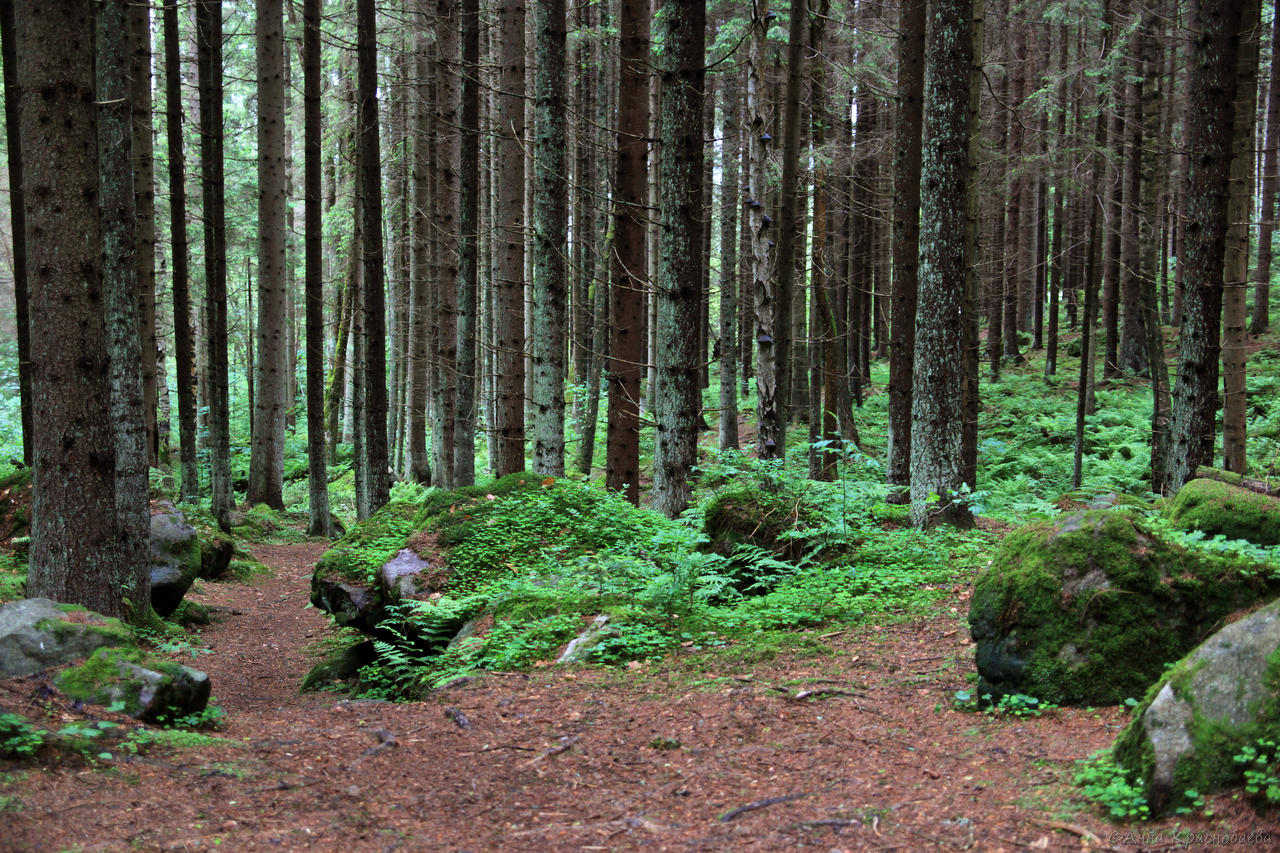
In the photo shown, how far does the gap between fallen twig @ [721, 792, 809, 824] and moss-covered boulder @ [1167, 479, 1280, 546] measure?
419 centimetres

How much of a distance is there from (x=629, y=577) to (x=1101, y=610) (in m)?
4.04

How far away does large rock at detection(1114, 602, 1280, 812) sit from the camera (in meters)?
3.29

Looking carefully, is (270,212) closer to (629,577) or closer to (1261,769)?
(629,577)

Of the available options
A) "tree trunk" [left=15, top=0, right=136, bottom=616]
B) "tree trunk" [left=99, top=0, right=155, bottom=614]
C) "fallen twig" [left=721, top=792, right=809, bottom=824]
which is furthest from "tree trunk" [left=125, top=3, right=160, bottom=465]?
"fallen twig" [left=721, top=792, right=809, bottom=824]

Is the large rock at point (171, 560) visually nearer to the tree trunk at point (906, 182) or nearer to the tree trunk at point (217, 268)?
the tree trunk at point (217, 268)

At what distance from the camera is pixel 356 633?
951 centimetres

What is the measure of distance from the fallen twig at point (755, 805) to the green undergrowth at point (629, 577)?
2368 mm

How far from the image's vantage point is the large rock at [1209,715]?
3.29 m

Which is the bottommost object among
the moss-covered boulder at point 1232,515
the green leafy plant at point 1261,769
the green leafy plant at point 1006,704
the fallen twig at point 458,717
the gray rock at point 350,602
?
the gray rock at point 350,602

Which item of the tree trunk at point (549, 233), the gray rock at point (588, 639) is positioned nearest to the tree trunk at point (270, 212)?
the tree trunk at point (549, 233)

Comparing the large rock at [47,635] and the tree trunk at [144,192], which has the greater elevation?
the tree trunk at [144,192]

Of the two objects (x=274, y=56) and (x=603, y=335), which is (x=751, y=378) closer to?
(x=603, y=335)

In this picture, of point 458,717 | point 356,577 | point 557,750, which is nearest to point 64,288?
point 356,577

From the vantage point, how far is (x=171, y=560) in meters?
9.61
